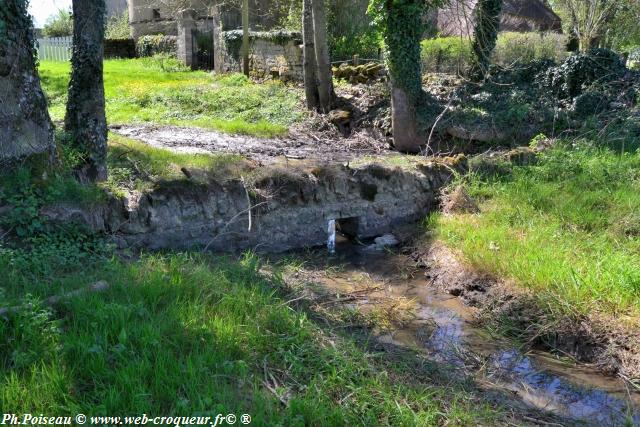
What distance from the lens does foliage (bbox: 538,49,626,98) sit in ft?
43.0

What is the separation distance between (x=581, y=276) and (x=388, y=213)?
3803 millimetres

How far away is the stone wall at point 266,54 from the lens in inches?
686

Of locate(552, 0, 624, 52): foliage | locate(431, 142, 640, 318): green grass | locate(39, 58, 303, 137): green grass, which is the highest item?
locate(552, 0, 624, 52): foliage

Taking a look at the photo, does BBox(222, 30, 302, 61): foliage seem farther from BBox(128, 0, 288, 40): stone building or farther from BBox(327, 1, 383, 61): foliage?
BBox(327, 1, 383, 61): foliage

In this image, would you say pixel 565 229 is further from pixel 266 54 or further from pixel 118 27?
pixel 118 27

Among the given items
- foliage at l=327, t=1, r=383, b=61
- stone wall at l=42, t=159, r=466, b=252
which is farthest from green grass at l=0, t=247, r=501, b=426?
foliage at l=327, t=1, r=383, b=61

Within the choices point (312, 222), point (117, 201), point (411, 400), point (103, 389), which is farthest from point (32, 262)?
point (312, 222)

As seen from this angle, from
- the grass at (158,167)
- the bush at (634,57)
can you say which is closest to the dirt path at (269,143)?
the grass at (158,167)

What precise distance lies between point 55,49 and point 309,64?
61.4 ft

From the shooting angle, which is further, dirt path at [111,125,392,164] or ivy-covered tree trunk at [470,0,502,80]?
ivy-covered tree trunk at [470,0,502,80]

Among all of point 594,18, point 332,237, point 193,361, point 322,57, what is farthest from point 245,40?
point 193,361

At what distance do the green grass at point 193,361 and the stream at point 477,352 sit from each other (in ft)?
1.96

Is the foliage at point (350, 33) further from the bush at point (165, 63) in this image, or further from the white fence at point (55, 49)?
the white fence at point (55, 49)

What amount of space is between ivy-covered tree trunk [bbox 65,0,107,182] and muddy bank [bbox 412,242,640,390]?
4724mm
